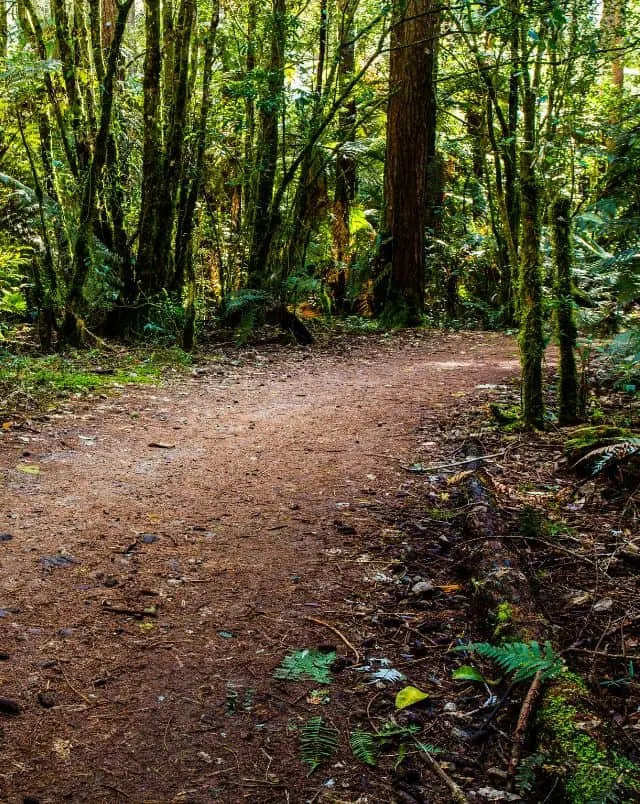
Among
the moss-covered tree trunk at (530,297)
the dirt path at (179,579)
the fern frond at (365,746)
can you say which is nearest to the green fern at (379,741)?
the fern frond at (365,746)

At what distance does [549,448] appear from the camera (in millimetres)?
5090

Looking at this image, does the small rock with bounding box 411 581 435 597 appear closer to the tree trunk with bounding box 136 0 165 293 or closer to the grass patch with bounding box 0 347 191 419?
the grass patch with bounding box 0 347 191 419

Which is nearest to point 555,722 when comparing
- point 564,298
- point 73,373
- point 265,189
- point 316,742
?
point 316,742

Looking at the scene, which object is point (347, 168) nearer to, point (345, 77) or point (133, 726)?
point (345, 77)

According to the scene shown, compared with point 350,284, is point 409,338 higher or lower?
lower

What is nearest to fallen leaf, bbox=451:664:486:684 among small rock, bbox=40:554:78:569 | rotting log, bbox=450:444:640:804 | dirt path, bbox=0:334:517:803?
rotting log, bbox=450:444:640:804

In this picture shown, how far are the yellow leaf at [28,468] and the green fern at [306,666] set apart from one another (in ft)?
8.53

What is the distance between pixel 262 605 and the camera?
123 inches

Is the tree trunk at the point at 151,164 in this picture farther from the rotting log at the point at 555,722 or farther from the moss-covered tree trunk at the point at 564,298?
the rotting log at the point at 555,722

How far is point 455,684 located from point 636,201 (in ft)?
12.7

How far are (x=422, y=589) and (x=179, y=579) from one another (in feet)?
3.77

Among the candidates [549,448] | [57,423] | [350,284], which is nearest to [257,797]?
[549,448]

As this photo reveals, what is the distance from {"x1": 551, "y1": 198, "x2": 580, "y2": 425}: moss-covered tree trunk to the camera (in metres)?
5.04

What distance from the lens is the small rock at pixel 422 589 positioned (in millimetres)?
3267
